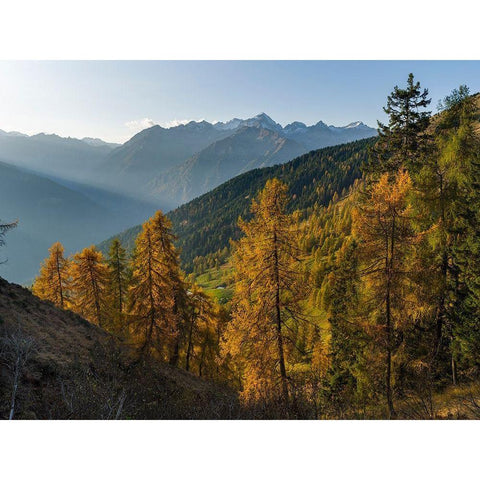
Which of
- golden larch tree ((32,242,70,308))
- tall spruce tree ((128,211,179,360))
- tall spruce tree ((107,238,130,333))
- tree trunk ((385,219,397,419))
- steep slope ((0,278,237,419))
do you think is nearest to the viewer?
steep slope ((0,278,237,419))

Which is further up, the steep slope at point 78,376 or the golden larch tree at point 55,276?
the golden larch tree at point 55,276

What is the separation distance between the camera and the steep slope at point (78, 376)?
295 inches

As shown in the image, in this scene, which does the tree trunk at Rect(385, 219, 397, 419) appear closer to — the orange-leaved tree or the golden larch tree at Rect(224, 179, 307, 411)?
the orange-leaved tree

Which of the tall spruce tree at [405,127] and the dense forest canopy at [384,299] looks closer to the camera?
the dense forest canopy at [384,299]

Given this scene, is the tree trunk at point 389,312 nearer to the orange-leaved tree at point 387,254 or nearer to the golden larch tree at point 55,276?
the orange-leaved tree at point 387,254

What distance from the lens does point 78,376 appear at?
11.1 m

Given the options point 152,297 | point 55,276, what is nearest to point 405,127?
point 152,297

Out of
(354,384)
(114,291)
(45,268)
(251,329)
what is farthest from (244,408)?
(45,268)

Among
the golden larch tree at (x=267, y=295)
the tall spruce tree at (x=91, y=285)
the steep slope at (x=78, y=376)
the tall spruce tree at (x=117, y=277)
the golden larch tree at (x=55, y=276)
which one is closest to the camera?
the steep slope at (x=78, y=376)

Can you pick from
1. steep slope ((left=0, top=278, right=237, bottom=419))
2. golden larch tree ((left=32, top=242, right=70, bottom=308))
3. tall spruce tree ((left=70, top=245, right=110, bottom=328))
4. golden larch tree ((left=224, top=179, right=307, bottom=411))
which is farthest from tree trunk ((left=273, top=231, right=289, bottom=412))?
golden larch tree ((left=32, top=242, right=70, bottom=308))

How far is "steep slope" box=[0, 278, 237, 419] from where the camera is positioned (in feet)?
24.6

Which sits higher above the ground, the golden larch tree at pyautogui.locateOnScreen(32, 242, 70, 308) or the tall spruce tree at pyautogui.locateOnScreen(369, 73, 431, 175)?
the tall spruce tree at pyautogui.locateOnScreen(369, 73, 431, 175)

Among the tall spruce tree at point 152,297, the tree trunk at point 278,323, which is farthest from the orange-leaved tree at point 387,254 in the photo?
the tall spruce tree at point 152,297

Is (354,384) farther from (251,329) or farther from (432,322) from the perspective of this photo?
(251,329)
